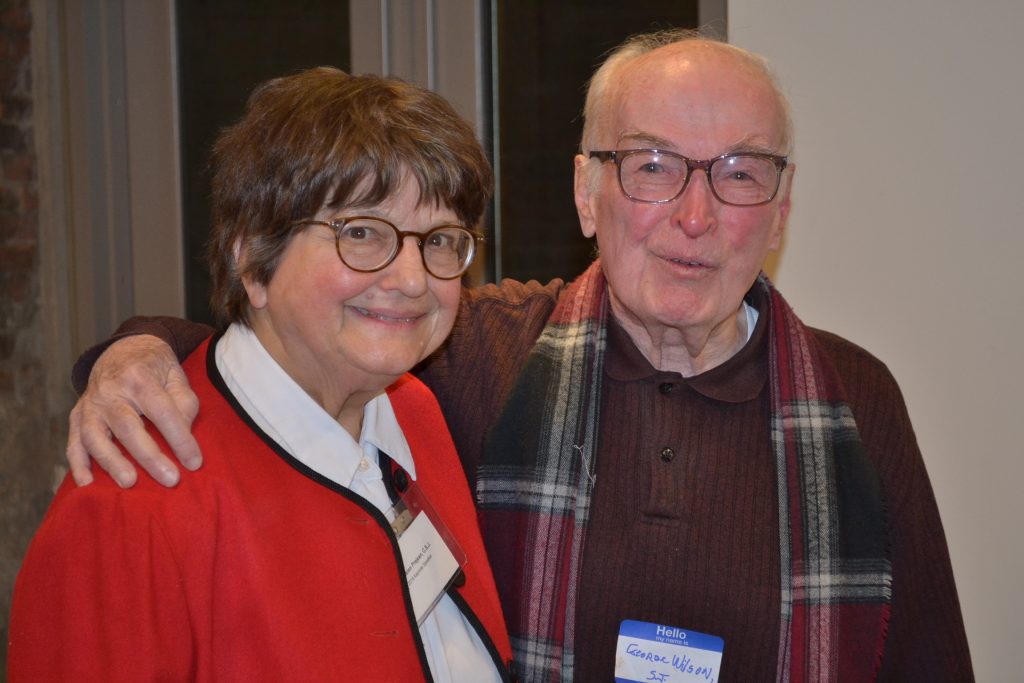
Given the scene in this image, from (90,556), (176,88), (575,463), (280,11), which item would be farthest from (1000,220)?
(176,88)

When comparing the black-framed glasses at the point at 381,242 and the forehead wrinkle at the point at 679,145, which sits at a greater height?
the forehead wrinkle at the point at 679,145

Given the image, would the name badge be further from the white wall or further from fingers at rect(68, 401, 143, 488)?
the white wall

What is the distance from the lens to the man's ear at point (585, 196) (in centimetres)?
187

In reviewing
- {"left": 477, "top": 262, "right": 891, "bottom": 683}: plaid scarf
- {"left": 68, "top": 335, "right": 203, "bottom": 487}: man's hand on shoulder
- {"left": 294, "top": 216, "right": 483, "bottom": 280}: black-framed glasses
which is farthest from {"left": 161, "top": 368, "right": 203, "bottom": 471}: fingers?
{"left": 477, "top": 262, "right": 891, "bottom": 683}: plaid scarf

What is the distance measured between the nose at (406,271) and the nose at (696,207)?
1.84 ft

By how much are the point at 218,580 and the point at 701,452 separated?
88cm

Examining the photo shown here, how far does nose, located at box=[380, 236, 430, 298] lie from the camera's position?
4.42ft

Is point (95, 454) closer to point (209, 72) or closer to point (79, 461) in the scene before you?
point (79, 461)

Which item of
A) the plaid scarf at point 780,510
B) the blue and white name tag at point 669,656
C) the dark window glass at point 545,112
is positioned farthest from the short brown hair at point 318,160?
the dark window glass at point 545,112

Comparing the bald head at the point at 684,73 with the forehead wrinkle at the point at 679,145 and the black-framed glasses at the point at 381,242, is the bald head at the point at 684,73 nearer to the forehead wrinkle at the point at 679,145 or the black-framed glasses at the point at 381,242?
the forehead wrinkle at the point at 679,145

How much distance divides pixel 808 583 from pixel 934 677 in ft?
0.98

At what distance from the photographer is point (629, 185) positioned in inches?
68.7

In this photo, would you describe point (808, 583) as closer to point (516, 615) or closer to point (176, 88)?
point (516, 615)

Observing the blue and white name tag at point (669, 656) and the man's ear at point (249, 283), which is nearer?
the man's ear at point (249, 283)
